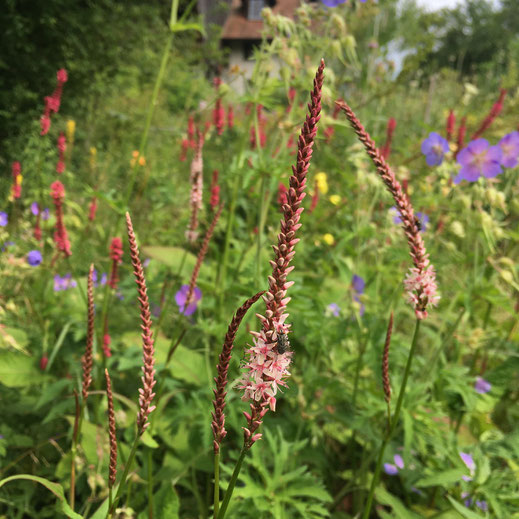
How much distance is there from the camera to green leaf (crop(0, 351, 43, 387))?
181 cm

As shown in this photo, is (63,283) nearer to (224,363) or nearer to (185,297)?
(185,297)

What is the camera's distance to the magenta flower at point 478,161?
6.54ft

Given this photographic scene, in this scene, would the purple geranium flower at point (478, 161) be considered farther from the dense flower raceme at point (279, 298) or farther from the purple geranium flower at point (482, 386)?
the dense flower raceme at point (279, 298)

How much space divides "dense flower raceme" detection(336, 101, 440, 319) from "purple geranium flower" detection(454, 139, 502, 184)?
4.17ft

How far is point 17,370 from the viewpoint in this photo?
6.13 feet

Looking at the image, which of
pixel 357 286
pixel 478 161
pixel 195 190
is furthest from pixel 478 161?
pixel 195 190

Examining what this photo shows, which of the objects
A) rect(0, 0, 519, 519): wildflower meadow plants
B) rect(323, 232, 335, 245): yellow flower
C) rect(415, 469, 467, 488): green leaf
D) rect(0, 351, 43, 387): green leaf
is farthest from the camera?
rect(323, 232, 335, 245): yellow flower

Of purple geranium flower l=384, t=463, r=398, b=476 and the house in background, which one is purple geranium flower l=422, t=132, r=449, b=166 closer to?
purple geranium flower l=384, t=463, r=398, b=476

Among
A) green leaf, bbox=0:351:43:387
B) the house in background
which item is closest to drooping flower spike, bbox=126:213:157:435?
green leaf, bbox=0:351:43:387

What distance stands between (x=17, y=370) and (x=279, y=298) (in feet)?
5.74

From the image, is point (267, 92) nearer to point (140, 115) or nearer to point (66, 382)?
point (66, 382)

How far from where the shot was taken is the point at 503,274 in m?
1.84

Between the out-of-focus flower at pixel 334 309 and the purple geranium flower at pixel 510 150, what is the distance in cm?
106

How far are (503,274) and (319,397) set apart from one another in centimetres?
99
